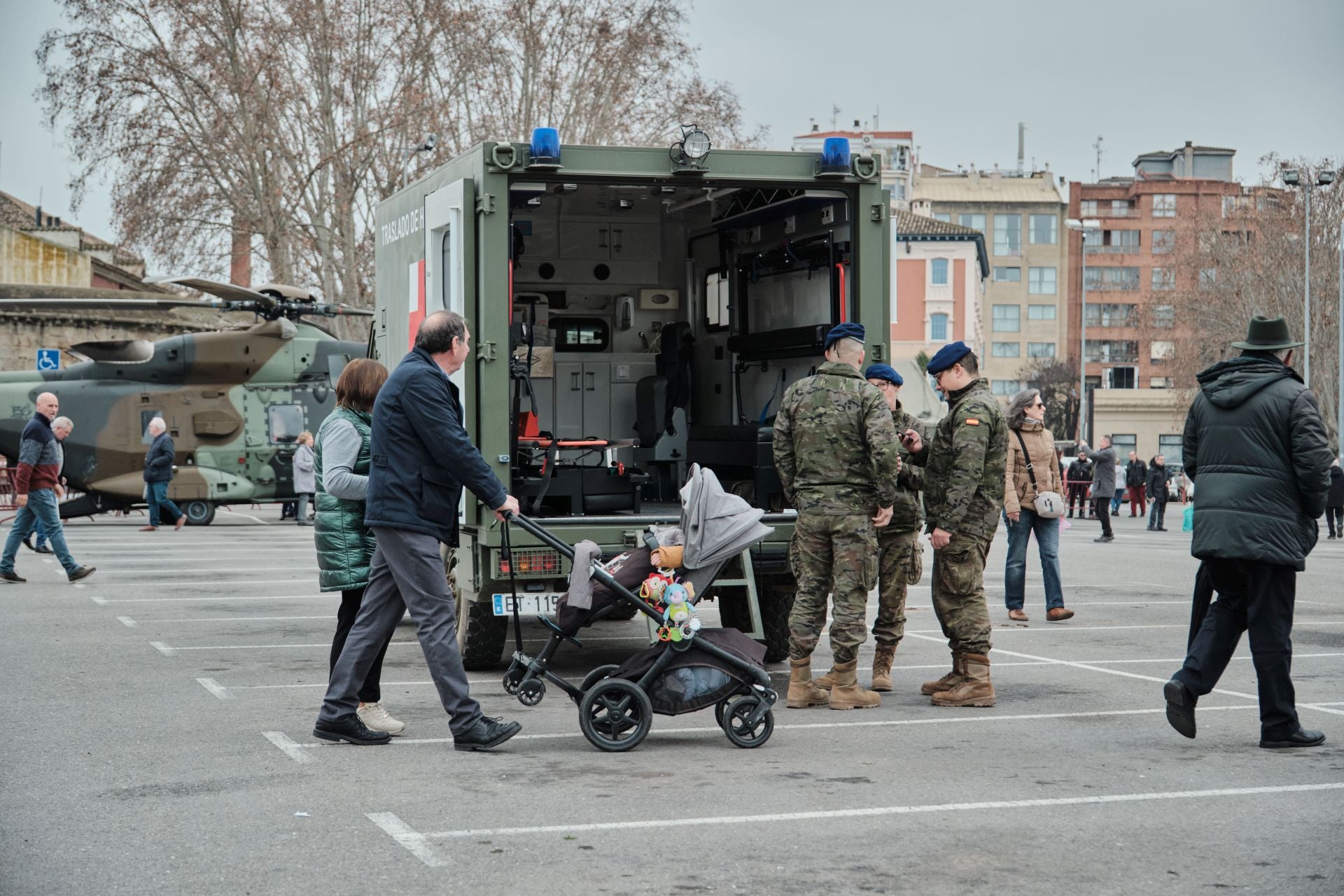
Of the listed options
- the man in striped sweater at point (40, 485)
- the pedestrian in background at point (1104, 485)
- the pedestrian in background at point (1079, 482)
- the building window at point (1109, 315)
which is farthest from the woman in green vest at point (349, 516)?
the building window at point (1109, 315)

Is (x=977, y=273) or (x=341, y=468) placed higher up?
(x=977, y=273)

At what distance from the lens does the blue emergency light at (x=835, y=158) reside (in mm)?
9266

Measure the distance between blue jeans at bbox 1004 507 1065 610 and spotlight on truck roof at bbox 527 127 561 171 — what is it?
5415 mm

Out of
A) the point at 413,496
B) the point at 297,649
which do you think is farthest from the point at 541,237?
the point at 413,496

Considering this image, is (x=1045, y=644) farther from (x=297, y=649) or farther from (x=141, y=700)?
(x=141, y=700)

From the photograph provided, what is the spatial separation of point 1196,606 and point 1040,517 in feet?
16.8

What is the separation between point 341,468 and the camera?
302 inches

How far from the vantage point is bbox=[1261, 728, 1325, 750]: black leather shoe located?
7.24 metres

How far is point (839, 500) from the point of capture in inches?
325

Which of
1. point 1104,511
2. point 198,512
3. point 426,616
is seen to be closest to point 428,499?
point 426,616

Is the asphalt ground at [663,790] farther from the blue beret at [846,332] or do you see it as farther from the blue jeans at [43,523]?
the blue jeans at [43,523]

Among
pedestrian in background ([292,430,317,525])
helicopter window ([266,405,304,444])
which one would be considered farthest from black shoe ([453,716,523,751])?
helicopter window ([266,405,304,444])

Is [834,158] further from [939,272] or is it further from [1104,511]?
[939,272]

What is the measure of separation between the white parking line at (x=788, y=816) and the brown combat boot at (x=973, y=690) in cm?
219
